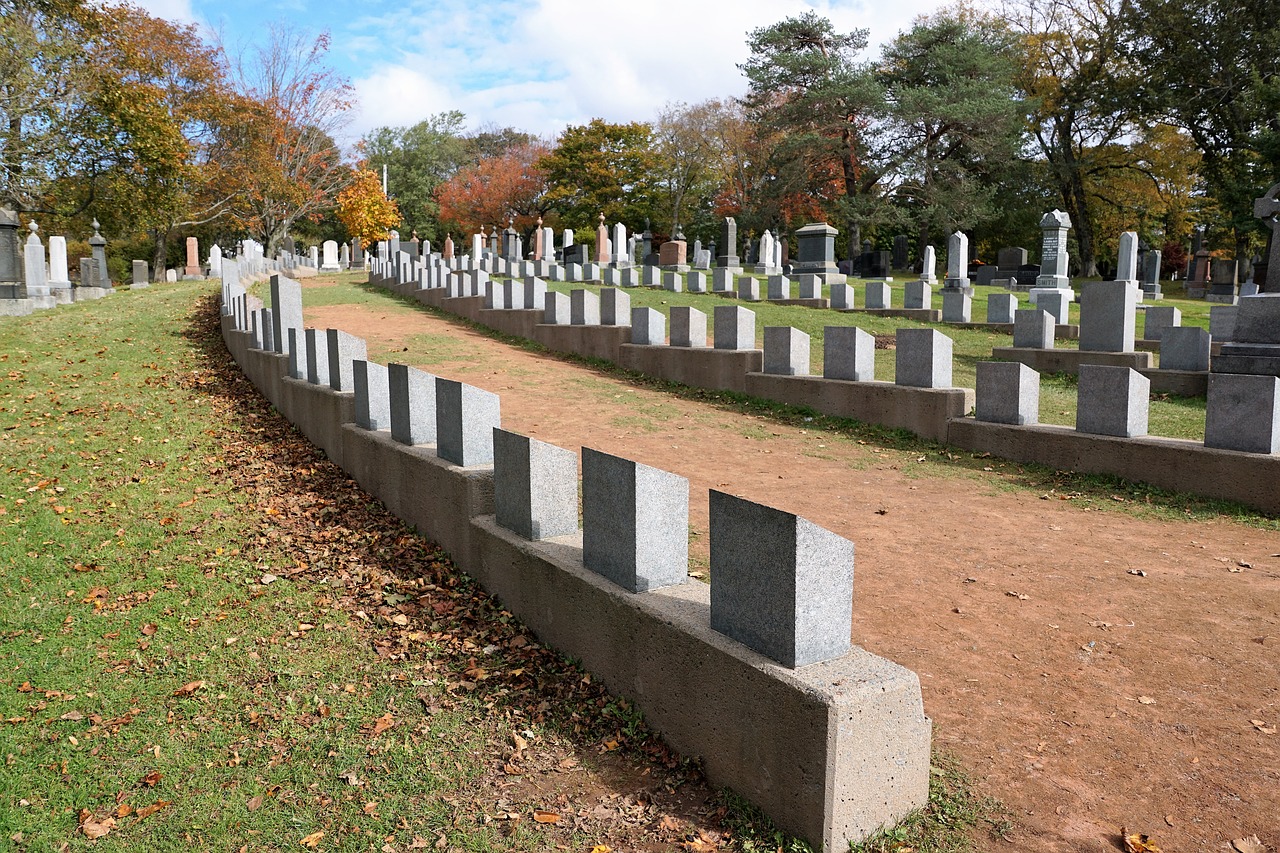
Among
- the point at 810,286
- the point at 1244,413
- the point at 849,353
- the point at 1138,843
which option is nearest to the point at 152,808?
the point at 1138,843

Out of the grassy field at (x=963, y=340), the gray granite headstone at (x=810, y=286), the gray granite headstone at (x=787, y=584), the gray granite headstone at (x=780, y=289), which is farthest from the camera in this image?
the gray granite headstone at (x=780, y=289)

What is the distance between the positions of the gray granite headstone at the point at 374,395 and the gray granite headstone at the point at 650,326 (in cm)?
543

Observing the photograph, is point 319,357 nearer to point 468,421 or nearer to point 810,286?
point 468,421

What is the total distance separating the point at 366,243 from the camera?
147 feet

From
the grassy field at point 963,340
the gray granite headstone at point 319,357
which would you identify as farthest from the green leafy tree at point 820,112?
the gray granite headstone at point 319,357

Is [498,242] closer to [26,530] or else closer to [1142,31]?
[1142,31]

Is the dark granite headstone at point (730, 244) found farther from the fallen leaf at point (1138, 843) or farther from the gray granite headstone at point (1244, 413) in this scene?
the fallen leaf at point (1138, 843)

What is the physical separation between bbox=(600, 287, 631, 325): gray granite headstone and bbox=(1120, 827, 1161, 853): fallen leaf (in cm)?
1033

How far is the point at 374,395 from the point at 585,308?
6.81m

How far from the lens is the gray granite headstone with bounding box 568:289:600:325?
1301 centimetres

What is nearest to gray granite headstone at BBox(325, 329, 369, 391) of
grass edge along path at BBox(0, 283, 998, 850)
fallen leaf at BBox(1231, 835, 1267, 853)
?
grass edge along path at BBox(0, 283, 998, 850)

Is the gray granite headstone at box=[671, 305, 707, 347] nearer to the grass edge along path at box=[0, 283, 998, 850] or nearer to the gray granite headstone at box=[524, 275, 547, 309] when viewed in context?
the gray granite headstone at box=[524, 275, 547, 309]

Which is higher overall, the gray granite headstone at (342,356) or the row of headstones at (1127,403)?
the gray granite headstone at (342,356)

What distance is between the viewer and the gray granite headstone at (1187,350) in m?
10.2
